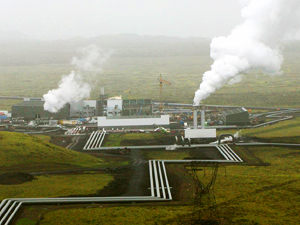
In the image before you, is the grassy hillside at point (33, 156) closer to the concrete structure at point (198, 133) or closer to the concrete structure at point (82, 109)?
the concrete structure at point (198, 133)

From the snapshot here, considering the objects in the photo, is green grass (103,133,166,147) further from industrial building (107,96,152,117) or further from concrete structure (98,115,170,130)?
industrial building (107,96,152,117)

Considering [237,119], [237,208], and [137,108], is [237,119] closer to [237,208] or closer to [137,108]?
[137,108]

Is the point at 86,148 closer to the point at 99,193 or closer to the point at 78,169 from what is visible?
the point at 78,169

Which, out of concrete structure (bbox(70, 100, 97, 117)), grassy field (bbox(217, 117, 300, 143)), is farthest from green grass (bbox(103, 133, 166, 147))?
concrete structure (bbox(70, 100, 97, 117))

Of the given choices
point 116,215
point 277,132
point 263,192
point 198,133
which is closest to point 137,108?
point 198,133

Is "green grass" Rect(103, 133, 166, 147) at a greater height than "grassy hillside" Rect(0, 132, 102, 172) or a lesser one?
greater

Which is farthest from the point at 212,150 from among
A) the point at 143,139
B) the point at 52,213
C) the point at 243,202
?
the point at 52,213
